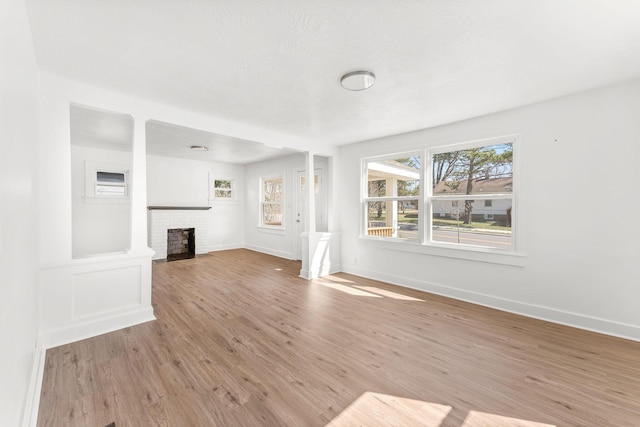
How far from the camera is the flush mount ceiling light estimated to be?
7.95ft

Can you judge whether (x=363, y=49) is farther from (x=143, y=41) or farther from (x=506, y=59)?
(x=143, y=41)

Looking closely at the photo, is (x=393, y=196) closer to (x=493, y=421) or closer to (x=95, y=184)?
(x=493, y=421)

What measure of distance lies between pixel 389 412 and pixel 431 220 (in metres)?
3.03

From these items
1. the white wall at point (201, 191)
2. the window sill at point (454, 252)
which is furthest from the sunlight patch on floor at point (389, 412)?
the white wall at point (201, 191)

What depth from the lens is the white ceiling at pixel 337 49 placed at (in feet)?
5.56

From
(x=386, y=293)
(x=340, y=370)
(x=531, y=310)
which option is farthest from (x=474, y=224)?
(x=340, y=370)

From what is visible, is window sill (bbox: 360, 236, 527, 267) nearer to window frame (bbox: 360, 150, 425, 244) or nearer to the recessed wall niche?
window frame (bbox: 360, 150, 425, 244)

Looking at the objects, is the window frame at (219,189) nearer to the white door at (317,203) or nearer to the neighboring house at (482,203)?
the white door at (317,203)

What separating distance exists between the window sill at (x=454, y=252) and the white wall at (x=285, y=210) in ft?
8.25

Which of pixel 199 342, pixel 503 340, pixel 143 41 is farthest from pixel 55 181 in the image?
pixel 503 340

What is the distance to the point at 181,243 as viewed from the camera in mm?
7082

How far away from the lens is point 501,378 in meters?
2.09

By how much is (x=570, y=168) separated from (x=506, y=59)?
167cm

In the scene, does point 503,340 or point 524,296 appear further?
point 524,296
